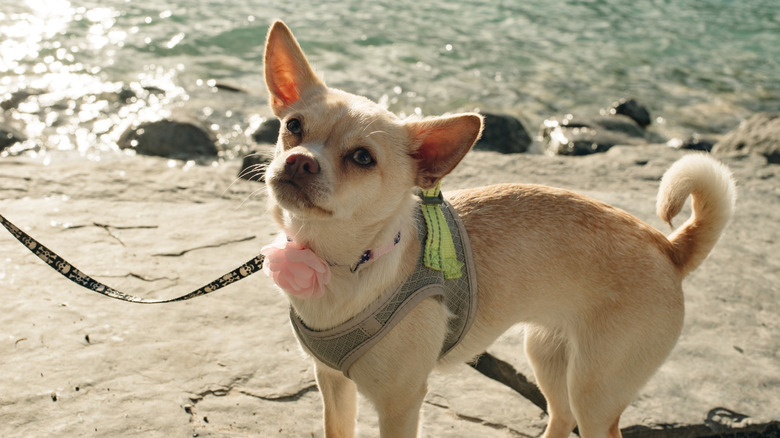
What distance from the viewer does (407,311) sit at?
273 cm

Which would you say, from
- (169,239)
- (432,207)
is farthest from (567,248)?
(169,239)

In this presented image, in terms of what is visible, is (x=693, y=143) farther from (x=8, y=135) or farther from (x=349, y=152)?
(x=8, y=135)

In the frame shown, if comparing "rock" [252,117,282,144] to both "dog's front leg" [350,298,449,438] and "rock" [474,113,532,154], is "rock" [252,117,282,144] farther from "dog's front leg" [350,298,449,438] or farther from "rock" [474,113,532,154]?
"dog's front leg" [350,298,449,438]

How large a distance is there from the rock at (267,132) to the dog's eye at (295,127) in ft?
17.9

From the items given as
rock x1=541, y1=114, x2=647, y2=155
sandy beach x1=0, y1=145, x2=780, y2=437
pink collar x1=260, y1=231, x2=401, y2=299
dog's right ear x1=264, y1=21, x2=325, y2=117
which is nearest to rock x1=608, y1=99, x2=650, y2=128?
rock x1=541, y1=114, x2=647, y2=155

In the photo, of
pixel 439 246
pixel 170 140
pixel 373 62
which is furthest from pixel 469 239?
pixel 373 62

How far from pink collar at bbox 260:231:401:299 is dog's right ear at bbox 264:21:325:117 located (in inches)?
26.2

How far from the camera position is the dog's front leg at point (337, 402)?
3.05 m

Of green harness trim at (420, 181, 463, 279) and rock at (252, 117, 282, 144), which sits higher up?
green harness trim at (420, 181, 463, 279)

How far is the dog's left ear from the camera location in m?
2.66

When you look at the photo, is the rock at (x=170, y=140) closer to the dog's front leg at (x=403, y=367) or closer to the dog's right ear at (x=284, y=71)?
the dog's right ear at (x=284, y=71)

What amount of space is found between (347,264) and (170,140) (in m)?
5.31

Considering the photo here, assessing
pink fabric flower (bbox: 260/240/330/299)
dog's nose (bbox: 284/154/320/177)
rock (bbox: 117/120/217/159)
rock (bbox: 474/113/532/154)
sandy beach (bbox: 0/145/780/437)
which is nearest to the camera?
dog's nose (bbox: 284/154/320/177)

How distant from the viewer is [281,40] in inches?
112
